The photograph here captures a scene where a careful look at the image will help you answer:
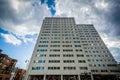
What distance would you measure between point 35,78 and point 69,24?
4735 cm

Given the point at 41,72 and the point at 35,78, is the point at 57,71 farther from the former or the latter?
the point at 35,78

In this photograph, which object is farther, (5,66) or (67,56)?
(67,56)

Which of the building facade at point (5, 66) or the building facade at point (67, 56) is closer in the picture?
the building facade at point (5, 66)

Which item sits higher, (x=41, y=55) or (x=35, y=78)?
(x=41, y=55)

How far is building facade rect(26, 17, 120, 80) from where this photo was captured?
41062 mm

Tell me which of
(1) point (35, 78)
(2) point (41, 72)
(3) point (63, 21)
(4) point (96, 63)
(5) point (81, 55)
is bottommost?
(1) point (35, 78)

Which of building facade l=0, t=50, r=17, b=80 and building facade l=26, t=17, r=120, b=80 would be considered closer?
building facade l=0, t=50, r=17, b=80

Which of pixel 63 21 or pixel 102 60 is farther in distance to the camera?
pixel 63 21

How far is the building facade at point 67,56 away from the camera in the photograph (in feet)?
135

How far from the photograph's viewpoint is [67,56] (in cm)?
4641

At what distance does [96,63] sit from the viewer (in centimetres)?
5203

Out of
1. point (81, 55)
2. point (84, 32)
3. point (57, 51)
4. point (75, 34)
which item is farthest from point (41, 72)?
point (84, 32)

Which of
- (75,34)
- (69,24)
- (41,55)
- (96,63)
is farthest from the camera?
(69,24)

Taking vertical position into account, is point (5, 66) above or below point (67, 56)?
below
